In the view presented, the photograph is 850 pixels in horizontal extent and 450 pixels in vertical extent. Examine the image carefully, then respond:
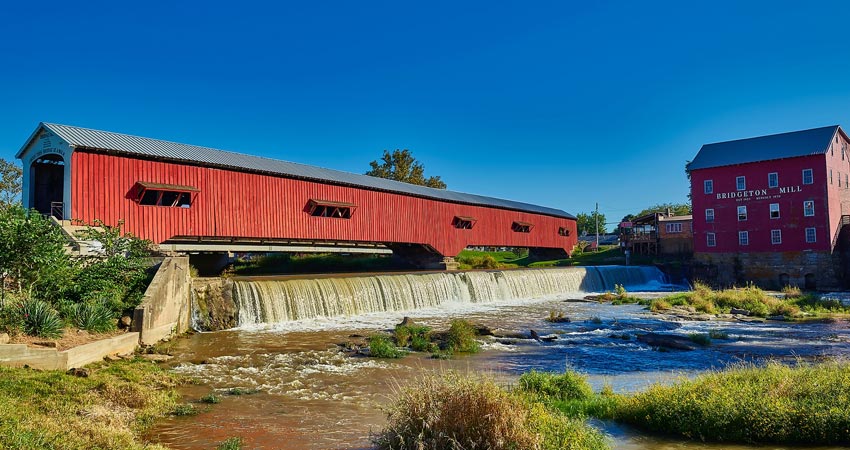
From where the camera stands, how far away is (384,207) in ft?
106

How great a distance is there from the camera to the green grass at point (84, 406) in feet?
18.8

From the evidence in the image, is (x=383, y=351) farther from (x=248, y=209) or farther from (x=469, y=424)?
(x=248, y=209)

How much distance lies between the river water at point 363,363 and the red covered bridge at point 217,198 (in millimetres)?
7095

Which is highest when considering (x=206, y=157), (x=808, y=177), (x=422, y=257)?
(x=808, y=177)

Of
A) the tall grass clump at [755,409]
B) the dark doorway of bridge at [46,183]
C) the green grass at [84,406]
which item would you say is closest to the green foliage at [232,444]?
the green grass at [84,406]

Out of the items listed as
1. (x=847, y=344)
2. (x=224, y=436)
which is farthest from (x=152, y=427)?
(x=847, y=344)

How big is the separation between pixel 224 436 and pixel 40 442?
2307mm

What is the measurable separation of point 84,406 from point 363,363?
5889mm

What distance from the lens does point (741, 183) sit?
128 ft

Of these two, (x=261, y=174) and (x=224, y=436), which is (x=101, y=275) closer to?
(x=224, y=436)

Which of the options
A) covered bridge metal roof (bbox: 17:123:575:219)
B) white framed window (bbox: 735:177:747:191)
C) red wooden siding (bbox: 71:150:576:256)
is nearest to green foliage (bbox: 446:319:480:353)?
red wooden siding (bbox: 71:150:576:256)

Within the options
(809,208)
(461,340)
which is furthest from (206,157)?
(809,208)

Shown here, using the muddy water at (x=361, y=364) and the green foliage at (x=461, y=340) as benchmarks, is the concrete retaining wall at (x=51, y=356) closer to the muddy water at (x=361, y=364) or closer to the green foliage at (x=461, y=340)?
the muddy water at (x=361, y=364)

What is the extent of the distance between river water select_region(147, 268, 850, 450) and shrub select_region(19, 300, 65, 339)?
235 cm
